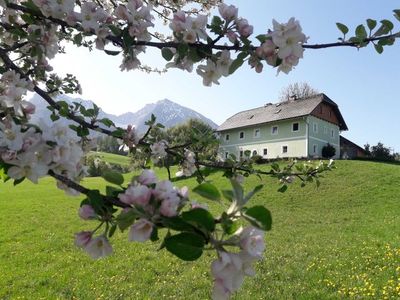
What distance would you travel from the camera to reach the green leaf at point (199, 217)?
1.04m

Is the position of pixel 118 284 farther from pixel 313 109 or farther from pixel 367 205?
pixel 313 109

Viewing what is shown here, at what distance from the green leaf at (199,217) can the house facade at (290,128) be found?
3848cm

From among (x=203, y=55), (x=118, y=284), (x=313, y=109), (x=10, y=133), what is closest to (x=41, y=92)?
(x=203, y=55)

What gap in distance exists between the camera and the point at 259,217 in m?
1.02

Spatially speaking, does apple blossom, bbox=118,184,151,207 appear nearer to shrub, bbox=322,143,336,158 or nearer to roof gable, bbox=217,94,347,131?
roof gable, bbox=217,94,347,131

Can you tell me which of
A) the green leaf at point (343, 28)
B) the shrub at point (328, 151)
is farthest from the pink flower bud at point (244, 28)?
the shrub at point (328, 151)

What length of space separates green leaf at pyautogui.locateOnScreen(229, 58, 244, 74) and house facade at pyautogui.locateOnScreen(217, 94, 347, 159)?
1479 inches

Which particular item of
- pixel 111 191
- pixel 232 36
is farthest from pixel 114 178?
pixel 232 36

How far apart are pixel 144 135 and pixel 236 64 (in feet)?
4.40

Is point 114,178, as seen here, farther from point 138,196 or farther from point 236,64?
point 236,64

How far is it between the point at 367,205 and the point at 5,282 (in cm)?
1628

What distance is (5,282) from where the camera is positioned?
771 centimetres

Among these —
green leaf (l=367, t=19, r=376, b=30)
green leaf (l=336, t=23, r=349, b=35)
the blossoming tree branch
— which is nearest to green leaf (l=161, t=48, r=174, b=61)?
the blossoming tree branch

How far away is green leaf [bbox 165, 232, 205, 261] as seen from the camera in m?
1.06
